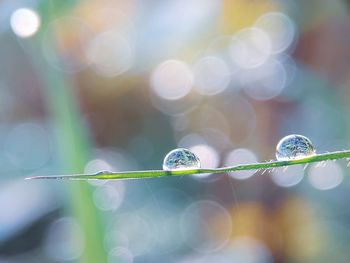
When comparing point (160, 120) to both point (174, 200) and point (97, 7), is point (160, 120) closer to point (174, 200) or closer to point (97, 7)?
point (174, 200)

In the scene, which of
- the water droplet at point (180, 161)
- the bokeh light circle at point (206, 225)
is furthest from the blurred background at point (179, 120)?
the water droplet at point (180, 161)

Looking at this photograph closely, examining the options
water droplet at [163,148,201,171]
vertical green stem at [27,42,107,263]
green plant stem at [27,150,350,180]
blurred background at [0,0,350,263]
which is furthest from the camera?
blurred background at [0,0,350,263]

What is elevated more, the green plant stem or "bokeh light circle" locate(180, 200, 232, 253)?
"bokeh light circle" locate(180, 200, 232, 253)

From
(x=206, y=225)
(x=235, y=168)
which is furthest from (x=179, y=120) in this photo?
(x=235, y=168)

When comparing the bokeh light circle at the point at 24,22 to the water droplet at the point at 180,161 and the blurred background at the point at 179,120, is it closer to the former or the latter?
the blurred background at the point at 179,120

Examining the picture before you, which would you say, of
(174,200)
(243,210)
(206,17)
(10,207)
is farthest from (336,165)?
(10,207)

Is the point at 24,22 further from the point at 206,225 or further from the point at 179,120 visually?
the point at 206,225

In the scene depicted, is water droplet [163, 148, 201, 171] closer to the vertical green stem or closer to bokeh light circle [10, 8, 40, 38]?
the vertical green stem

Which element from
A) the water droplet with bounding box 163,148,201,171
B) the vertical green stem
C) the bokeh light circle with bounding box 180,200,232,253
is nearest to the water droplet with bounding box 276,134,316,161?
the water droplet with bounding box 163,148,201,171
